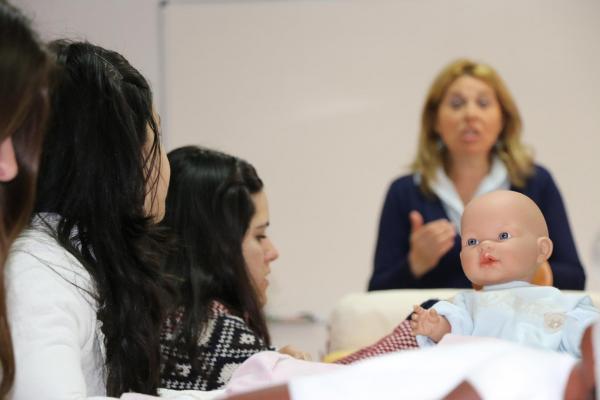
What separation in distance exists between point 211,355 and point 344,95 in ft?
8.05

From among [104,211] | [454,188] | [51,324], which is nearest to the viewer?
[51,324]

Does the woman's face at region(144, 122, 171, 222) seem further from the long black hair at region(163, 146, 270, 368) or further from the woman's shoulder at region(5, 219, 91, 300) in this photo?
the long black hair at region(163, 146, 270, 368)

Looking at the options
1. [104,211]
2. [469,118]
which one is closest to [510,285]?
[104,211]

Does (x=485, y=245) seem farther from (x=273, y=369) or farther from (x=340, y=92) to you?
(x=340, y=92)

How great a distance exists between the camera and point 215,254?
179cm

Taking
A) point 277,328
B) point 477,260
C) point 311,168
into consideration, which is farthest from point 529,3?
point 477,260

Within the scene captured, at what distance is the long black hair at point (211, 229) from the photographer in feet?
5.83

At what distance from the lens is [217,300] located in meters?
1.75

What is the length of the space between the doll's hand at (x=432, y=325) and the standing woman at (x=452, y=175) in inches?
45.3

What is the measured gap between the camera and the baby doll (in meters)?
1.22

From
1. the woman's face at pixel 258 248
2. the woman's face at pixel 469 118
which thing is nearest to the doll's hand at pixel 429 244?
the woman's face at pixel 469 118

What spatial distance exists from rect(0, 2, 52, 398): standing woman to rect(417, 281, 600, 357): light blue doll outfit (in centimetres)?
55

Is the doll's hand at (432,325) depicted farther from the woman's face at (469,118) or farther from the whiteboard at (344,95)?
the whiteboard at (344,95)

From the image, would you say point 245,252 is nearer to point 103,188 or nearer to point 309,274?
point 103,188
